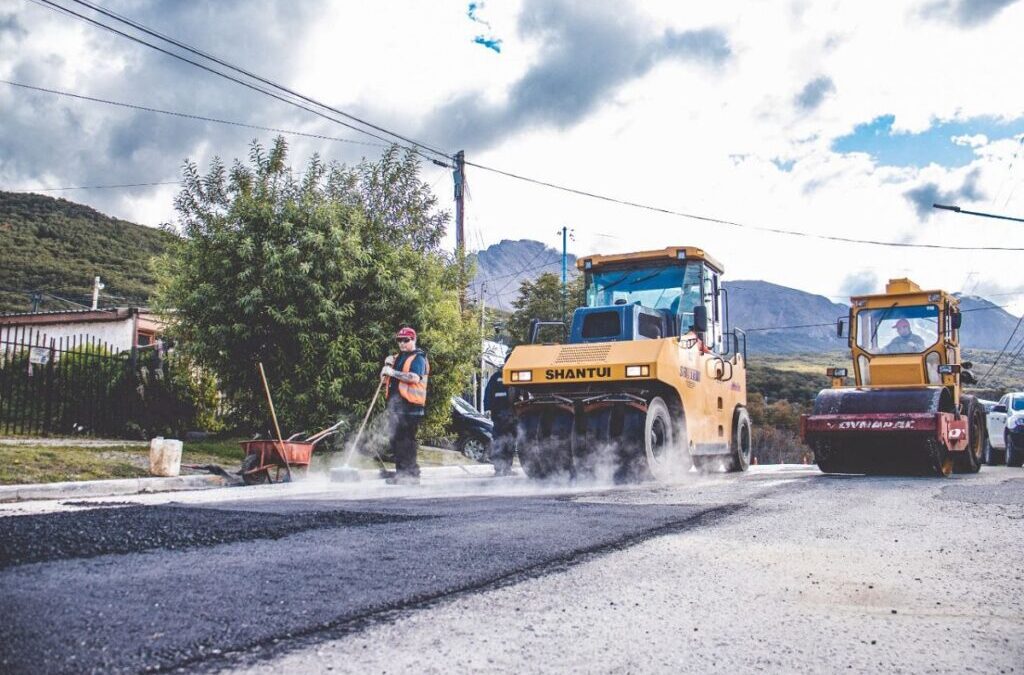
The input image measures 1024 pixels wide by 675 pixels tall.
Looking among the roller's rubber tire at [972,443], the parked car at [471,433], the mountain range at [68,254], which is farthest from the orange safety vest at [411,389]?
the mountain range at [68,254]

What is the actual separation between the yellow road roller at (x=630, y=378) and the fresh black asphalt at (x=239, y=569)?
3.63 m

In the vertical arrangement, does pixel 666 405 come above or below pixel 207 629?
above

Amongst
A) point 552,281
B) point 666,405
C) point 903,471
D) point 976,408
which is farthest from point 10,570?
point 552,281

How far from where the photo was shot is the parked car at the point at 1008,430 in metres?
17.2

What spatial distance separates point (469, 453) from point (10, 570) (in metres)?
15.2

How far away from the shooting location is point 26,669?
220cm

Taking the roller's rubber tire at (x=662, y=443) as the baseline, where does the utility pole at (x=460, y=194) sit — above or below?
above

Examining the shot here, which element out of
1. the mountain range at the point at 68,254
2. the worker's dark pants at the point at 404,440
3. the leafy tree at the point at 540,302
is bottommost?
the worker's dark pants at the point at 404,440

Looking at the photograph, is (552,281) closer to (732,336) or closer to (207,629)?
(732,336)

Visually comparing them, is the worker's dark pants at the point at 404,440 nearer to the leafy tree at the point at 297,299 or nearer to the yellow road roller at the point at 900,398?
the leafy tree at the point at 297,299

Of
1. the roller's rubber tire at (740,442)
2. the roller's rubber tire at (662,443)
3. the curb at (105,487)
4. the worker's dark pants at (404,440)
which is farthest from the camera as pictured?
the roller's rubber tire at (740,442)

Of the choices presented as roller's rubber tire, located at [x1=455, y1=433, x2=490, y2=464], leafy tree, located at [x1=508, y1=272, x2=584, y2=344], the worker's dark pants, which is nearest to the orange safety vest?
the worker's dark pants

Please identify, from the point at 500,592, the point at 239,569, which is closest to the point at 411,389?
the point at 239,569

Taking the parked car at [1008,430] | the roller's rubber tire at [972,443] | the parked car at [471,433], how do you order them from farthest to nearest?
the parked car at [471,433] < the parked car at [1008,430] < the roller's rubber tire at [972,443]
